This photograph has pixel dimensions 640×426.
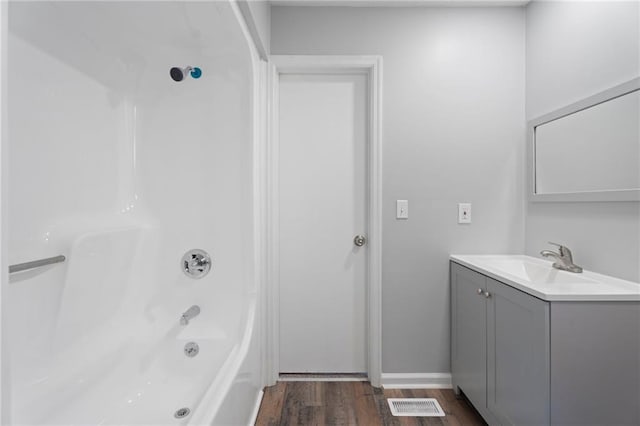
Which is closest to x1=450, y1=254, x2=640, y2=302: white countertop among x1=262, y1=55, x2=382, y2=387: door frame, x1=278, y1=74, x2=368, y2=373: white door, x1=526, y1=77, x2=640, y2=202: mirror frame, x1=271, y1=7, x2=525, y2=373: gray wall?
x1=271, y1=7, x2=525, y2=373: gray wall

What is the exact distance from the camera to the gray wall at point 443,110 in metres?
2.14

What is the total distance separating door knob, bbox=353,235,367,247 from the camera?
7.34 ft

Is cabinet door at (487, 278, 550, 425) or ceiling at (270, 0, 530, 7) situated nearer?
cabinet door at (487, 278, 550, 425)

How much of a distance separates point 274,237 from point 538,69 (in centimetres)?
194

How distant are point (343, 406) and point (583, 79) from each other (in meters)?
2.18

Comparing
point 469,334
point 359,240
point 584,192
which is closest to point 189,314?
point 359,240

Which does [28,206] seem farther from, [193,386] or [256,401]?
[256,401]

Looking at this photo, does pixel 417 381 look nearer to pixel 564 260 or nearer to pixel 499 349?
pixel 499 349

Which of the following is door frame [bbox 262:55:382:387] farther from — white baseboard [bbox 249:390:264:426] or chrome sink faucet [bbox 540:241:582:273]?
chrome sink faucet [bbox 540:241:582:273]

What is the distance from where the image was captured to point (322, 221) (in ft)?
7.38

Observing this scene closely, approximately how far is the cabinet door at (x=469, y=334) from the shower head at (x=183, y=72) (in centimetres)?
185

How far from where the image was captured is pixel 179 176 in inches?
73.3

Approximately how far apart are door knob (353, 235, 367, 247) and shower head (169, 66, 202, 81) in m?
1.35

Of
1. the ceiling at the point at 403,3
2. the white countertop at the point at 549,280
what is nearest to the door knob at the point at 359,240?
the white countertop at the point at 549,280
